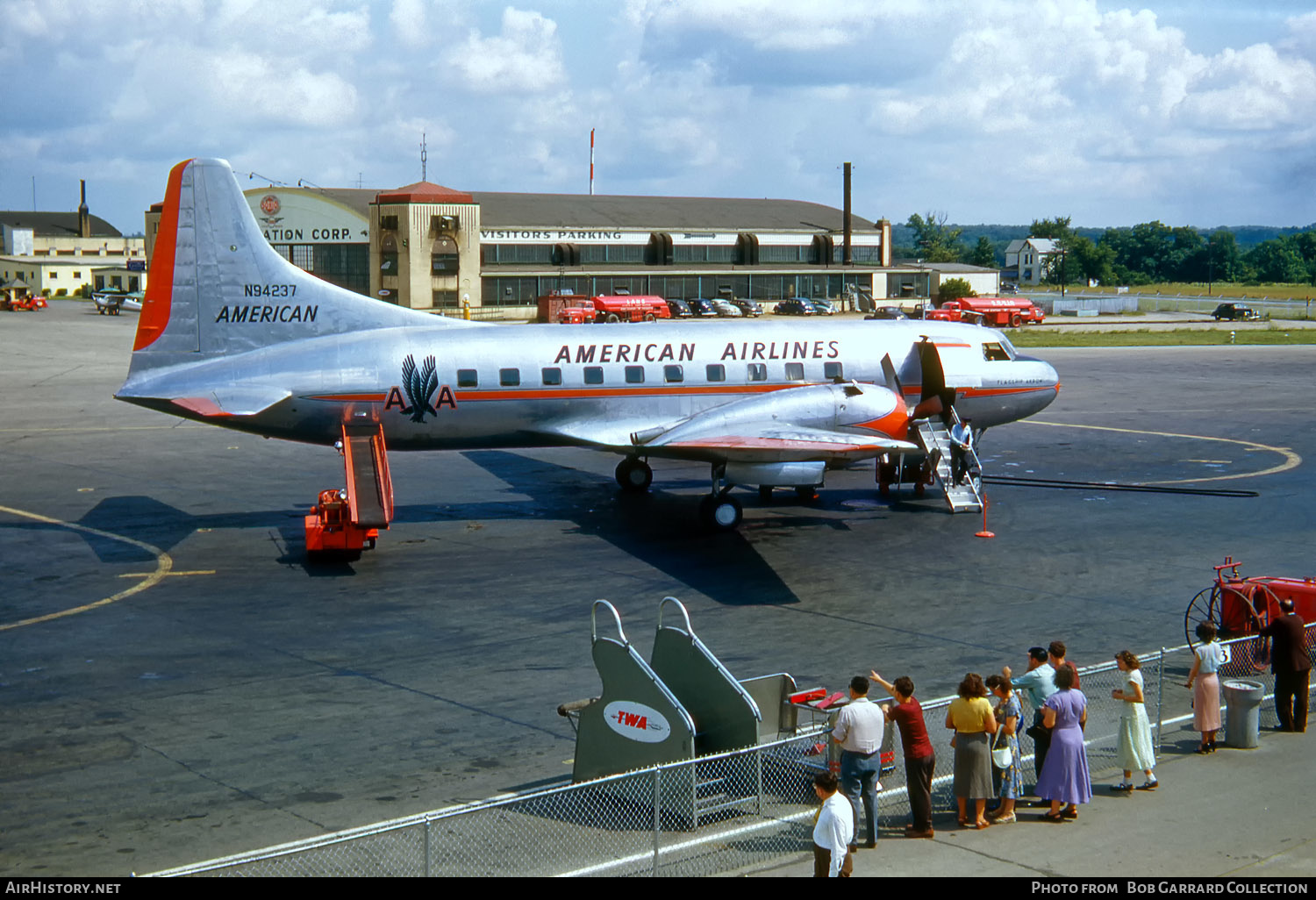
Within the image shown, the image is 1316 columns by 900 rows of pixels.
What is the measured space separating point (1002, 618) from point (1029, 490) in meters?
13.6

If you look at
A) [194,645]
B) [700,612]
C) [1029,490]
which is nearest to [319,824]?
[194,645]

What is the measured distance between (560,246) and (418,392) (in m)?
87.2

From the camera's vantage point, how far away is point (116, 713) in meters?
17.7

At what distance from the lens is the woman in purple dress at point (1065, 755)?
563 inches

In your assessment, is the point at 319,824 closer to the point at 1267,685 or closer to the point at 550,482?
the point at 1267,685

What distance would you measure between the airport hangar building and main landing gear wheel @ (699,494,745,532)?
71.4m

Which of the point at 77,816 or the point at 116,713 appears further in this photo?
the point at 116,713

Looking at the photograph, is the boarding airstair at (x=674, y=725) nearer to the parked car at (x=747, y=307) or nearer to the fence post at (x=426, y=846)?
the fence post at (x=426, y=846)

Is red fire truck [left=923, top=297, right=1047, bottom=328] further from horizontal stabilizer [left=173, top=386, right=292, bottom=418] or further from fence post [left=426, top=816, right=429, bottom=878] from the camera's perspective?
fence post [left=426, top=816, right=429, bottom=878]

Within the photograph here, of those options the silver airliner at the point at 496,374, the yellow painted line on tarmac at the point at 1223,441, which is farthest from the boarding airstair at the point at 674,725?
the yellow painted line on tarmac at the point at 1223,441

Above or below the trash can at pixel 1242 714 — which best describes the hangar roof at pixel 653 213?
above

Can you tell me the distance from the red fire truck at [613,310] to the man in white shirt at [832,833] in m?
84.4

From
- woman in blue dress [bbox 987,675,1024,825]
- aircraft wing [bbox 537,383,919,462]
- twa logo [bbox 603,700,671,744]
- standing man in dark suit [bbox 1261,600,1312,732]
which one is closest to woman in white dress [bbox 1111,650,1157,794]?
woman in blue dress [bbox 987,675,1024,825]

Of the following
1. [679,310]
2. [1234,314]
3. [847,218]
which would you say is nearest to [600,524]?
[679,310]
